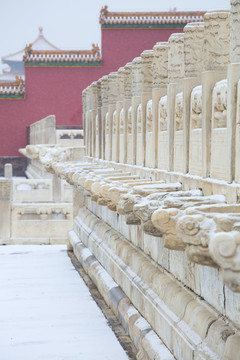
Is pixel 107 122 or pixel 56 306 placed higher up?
pixel 107 122

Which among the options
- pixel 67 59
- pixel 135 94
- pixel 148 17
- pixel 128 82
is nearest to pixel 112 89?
pixel 128 82

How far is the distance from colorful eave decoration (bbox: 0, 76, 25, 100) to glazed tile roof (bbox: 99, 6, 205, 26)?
3.90 m

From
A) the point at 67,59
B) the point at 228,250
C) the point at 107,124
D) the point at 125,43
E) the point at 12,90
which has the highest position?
the point at 125,43

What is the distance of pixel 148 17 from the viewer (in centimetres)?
2555

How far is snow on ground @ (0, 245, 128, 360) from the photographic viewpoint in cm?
460

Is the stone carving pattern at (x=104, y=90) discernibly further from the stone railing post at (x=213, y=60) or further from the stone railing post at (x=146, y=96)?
the stone railing post at (x=213, y=60)

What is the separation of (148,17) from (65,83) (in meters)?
3.96

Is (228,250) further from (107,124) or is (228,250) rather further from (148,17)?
(148,17)

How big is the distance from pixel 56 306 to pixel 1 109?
826 inches

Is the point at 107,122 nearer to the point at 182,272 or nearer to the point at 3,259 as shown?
the point at 3,259

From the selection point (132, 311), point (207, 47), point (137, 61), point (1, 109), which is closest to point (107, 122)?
point (137, 61)

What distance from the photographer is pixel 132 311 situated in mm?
4836

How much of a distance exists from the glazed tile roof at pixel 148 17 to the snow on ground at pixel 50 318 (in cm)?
1848

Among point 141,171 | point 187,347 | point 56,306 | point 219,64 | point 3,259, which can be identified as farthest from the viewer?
point 3,259
